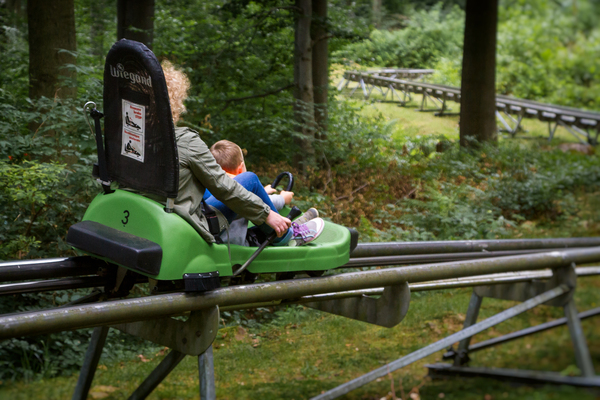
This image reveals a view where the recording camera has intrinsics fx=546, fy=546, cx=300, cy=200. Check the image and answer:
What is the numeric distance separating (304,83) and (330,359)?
5172 millimetres

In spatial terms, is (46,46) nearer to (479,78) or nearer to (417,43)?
(479,78)

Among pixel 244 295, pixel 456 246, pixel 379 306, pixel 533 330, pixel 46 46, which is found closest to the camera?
pixel 244 295

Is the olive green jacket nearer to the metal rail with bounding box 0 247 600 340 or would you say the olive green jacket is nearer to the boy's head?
the metal rail with bounding box 0 247 600 340

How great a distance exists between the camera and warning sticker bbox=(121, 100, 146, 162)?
8.04ft

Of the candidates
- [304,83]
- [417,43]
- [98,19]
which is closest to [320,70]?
[304,83]

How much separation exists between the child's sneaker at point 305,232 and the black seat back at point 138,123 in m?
0.90

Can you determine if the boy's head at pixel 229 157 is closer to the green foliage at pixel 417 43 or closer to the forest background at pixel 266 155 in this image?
the forest background at pixel 266 155

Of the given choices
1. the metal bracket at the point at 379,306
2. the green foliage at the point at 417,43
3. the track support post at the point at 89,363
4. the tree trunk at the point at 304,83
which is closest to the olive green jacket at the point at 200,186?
the metal bracket at the point at 379,306

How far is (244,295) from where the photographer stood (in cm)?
261

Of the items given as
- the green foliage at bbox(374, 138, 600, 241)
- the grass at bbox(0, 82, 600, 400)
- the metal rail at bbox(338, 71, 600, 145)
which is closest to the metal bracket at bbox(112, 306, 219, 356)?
the grass at bbox(0, 82, 600, 400)

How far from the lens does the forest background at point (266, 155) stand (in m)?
4.61

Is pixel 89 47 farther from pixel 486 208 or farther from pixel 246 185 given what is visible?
pixel 246 185

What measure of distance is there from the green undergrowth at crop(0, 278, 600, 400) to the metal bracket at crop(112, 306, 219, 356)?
1.46 m

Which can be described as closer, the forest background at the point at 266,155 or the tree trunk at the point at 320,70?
the forest background at the point at 266,155
